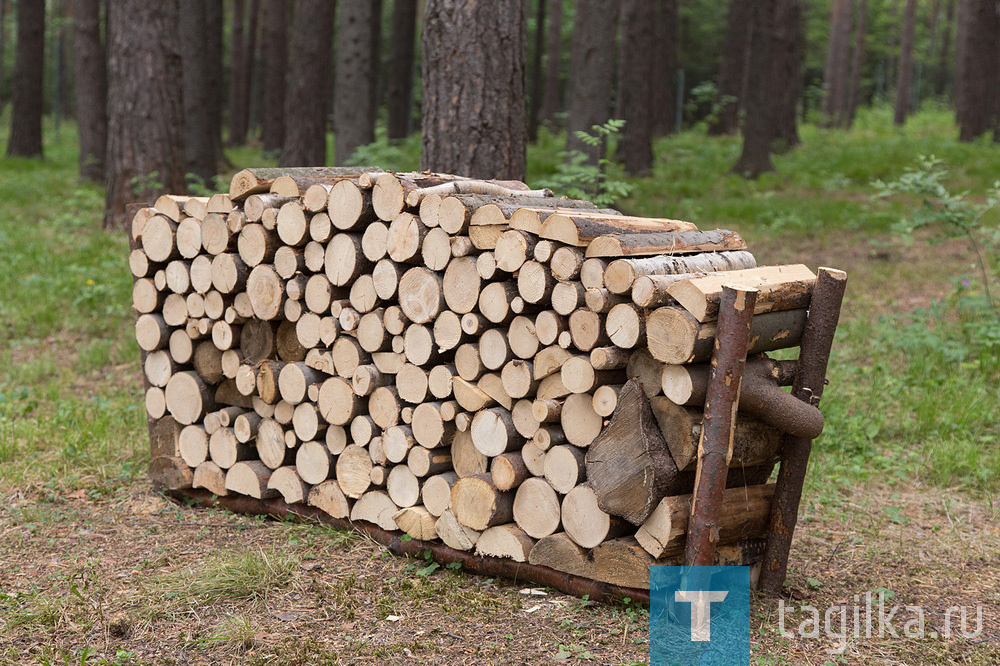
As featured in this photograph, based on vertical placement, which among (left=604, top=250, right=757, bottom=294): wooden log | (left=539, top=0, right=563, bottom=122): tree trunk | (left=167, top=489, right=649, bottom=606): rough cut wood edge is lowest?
(left=167, top=489, right=649, bottom=606): rough cut wood edge

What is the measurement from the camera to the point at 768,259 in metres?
9.12

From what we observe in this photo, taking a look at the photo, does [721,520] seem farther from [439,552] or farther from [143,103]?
[143,103]

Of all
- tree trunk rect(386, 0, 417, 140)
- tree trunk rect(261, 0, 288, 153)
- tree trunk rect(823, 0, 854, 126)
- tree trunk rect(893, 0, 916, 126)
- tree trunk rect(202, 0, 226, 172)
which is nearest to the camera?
tree trunk rect(202, 0, 226, 172)

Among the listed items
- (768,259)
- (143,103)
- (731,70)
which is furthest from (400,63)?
(768,259)

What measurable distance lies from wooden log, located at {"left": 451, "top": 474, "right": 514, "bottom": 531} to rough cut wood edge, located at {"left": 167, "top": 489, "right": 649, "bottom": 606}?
0.57ft

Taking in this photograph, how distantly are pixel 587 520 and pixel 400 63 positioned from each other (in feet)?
47.6

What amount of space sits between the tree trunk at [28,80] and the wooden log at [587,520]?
15815 mm

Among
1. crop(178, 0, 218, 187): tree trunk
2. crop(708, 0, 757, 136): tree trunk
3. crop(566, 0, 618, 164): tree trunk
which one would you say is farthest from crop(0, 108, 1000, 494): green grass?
crop(708, 0, 757, 136): tree trunk

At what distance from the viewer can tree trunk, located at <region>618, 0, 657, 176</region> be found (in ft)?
46.6

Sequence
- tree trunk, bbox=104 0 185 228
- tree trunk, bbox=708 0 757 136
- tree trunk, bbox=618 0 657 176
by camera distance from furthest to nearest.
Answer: tree trunk, bbox=708 0 757 136 < tree trunk, bbox=618 0 657 176 < tree trunk, bbox=104 0 185 228

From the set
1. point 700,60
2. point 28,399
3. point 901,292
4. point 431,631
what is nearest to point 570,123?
point 901,292

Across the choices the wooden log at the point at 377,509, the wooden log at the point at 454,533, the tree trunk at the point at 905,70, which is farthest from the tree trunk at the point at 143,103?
the tree trunk at the point at 905,70

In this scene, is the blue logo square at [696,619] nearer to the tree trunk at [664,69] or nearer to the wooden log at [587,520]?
the wooden log at [587,520]

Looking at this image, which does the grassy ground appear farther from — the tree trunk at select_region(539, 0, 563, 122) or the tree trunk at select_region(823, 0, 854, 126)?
the tree trunk at select_region(823, 0, 854, 126)
